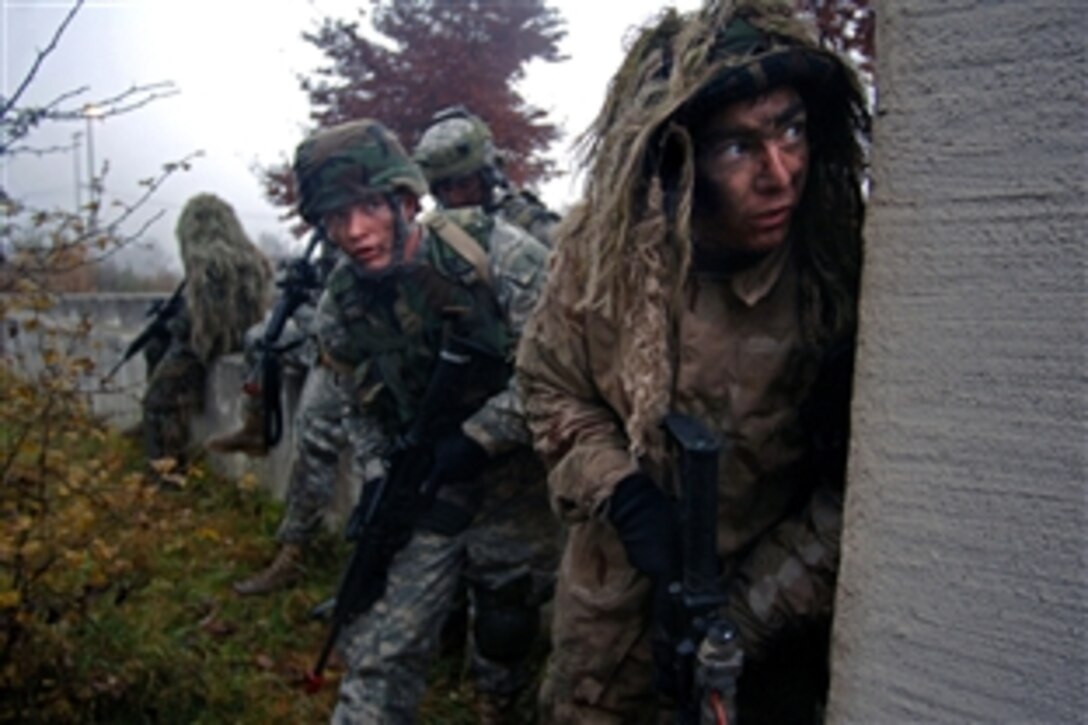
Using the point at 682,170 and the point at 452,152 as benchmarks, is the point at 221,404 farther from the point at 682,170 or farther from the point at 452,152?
the point at 682,170

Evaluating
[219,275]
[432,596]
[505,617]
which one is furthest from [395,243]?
[219,275]

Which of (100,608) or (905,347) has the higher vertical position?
(905,347)

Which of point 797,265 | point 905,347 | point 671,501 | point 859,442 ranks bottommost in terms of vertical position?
point 671,501

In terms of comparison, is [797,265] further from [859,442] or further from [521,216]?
[521,216]

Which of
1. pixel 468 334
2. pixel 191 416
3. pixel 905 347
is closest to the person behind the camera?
pixel 905 347

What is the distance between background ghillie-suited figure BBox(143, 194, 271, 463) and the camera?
5.55 meters

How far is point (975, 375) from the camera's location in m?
1.00

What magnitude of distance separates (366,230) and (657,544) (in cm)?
157

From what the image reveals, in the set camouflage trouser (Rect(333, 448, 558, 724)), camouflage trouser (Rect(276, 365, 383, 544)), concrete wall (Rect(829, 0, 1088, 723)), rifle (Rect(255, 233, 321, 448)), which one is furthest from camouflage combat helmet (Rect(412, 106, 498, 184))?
concrete wall (Rect(829, 0, 1088, 723))

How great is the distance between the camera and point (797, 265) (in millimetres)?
1563

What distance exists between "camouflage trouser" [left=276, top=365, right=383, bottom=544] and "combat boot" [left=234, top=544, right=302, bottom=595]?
0.07 meters

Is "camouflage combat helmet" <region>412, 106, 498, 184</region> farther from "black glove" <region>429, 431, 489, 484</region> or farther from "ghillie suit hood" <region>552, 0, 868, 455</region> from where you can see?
"ghillie suit hood" <region>552, 0, 868, 455</region>

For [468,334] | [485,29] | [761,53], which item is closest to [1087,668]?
[761,53]

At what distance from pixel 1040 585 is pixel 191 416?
6.31 m
